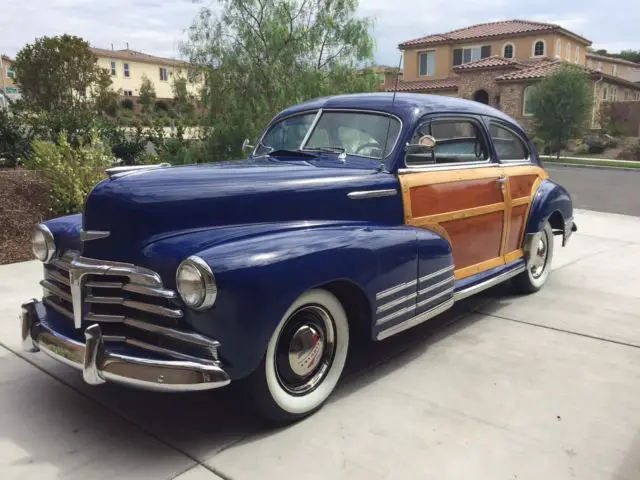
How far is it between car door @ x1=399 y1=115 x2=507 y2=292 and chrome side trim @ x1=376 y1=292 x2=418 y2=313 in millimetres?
165

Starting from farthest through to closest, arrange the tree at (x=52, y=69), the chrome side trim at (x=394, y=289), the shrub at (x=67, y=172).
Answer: the tree at (x=52, y=69)
the shrub at (x=67, y=172)
the chrome side trim at (x=394, y=289)

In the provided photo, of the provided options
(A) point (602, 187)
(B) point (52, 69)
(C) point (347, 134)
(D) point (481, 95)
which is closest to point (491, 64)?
(D) point (481, 95)

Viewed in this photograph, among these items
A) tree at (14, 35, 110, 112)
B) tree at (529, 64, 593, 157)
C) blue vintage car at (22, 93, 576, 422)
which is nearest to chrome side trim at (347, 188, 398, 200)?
blue vintage car at (22, 93, 576, 422)

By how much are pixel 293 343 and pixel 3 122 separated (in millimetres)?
8961

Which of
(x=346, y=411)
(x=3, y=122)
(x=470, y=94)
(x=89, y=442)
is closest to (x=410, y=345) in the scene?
(x=346, y=411)

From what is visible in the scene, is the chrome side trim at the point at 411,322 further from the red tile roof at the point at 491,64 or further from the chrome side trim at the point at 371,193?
the red tile roof at the point at 491,64

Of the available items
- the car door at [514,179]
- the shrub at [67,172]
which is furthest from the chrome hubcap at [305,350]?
the shrub at [67,172]

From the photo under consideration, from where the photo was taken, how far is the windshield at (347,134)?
409 cm

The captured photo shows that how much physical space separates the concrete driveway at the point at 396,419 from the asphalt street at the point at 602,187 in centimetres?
806

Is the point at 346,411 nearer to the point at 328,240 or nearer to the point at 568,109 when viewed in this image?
the point at 328,240

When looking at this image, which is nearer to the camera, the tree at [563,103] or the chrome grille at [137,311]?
the chrome grille at [137,311]

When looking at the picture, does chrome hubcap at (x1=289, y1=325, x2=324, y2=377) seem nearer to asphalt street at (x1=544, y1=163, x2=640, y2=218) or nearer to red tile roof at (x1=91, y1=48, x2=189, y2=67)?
asphalt street at (x1=544, y1=163, x2=640, y2=218)

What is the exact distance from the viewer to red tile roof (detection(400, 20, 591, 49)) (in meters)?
33.4

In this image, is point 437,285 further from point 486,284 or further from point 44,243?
point 44,243
